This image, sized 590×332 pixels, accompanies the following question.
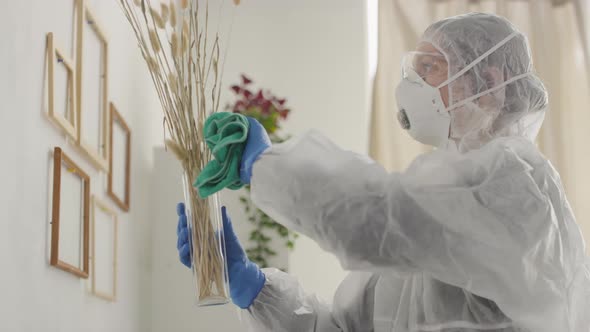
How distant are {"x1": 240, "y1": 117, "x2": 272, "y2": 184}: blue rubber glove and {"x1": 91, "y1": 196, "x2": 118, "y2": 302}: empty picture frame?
0.90 meters

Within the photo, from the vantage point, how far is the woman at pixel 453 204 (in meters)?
1.18

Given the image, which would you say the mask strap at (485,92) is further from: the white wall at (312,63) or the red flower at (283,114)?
the white wall at (312,63)

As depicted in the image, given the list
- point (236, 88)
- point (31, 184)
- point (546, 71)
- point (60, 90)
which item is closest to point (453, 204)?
point (31, 184)

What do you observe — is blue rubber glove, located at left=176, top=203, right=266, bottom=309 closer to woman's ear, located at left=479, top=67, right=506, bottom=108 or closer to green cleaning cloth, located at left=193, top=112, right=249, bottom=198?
green cleaning cloth, located at left=193, top=112, right=249, bottom=198

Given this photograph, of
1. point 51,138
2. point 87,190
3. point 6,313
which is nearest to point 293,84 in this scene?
point 87,190

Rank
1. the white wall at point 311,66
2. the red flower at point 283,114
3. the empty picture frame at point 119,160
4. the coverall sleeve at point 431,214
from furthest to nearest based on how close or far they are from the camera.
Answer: the white wall at point 311,66 → the red flower at point 283,114 → the empty picture frame at point 119,160 → the coverall sleeve at point 431,214

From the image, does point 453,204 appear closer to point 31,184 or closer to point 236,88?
point 31,184

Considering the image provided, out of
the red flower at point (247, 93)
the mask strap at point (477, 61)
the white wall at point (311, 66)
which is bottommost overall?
the mask strap at point (477, 61)

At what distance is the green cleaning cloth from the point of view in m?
1.23

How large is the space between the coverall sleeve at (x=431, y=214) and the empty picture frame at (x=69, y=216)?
635 mm

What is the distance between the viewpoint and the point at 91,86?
2.07 m

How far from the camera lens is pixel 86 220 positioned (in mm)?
1947

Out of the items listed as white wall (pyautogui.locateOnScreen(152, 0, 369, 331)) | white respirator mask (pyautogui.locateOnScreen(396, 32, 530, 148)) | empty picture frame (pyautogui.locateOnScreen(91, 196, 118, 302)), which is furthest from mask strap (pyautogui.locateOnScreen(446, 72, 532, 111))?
white wall (pyautogui.locateOnScreen(152, 0, 369, 331))

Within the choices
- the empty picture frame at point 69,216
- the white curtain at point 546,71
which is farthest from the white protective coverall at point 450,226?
the white curtain at point 546,71
